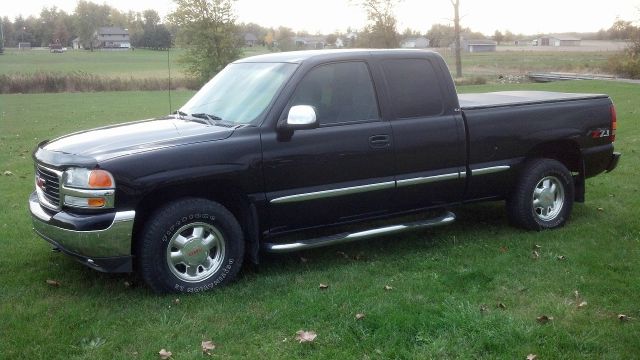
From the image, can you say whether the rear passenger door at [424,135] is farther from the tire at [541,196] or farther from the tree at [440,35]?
the tree at [440,35]

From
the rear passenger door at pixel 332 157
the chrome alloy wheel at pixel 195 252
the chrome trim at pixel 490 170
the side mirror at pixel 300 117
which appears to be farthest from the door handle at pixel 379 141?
the chrome alloy wheel at pixel 195 252

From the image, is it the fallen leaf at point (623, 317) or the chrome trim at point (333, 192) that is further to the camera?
the chrome trim at point (333, 192)

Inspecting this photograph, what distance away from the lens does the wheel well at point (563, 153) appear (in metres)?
7.00

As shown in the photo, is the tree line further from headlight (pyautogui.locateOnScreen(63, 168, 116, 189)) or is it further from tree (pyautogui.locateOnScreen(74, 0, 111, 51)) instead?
headlight (pyautogui.locateOnScreen(63, 168, 116, 189))

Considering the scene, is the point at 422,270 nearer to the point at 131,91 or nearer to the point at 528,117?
the point at 528,117

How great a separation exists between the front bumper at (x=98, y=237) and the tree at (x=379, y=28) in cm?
4460

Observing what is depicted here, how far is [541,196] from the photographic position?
22.8 feet

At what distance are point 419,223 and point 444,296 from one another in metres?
1.29

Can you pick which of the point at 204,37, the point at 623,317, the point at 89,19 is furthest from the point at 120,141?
the point at 89,19

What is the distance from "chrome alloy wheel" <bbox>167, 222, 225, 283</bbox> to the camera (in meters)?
5.14

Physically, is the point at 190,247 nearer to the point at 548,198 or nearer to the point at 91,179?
the point at 91,179

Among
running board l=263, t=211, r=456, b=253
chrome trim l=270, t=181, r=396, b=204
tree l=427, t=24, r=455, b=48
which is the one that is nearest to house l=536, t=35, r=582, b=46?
tree l=427, t=24, r=455, b=48

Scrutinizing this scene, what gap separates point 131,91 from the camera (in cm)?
3509

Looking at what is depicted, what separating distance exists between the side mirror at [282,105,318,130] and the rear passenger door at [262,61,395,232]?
0.14 meters
